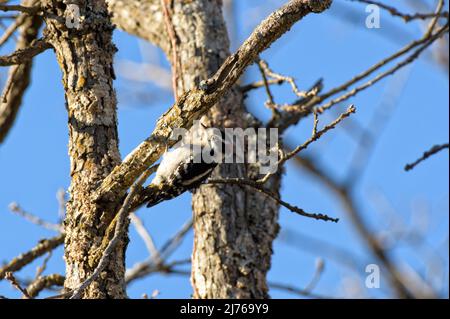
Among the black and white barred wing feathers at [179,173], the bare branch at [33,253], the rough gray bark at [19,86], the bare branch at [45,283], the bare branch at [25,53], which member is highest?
the rough gray bark at [19,86]

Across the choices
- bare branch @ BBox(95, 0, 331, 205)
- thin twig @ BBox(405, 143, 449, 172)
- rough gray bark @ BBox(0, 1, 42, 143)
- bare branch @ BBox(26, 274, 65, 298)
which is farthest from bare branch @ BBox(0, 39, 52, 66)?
thin twig @ BBox(405, 143, 449, 172)

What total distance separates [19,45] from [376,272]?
2.48 m

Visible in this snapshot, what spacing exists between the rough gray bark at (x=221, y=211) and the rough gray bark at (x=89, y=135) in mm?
1205

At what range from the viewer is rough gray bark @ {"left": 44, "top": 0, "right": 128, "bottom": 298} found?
3.03m

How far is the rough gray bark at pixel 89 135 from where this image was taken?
3.03 meters

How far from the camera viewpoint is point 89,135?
3.21 m

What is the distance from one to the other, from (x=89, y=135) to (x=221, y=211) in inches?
52.6

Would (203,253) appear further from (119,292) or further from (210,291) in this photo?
(119,292)

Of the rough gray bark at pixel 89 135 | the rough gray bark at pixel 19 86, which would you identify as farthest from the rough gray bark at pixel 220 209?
the rough gray bark at pixel 19 86

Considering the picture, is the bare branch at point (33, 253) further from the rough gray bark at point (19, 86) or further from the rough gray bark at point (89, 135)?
the rough gray bark at point (89, 135)

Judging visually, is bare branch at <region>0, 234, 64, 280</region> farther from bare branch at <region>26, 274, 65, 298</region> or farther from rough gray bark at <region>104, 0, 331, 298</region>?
rough gray bark at <region>104, 0, 331, 298</region>

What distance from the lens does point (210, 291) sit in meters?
4.21
